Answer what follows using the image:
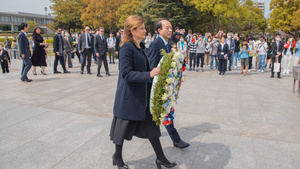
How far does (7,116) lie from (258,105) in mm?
5922

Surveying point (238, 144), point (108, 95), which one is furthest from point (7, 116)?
point (238, 144)

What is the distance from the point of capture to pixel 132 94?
279 centimetres

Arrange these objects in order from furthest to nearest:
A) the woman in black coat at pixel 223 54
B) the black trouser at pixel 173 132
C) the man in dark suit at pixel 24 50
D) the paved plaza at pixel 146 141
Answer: the woman in black coat at pixel 223 54 → the man in dark suit at pixel 24 50 → the black trouser at pixel 173 132 → the paved plaza at pixel 146 141

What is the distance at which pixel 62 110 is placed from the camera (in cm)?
569

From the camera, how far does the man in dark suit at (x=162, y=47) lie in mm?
3518

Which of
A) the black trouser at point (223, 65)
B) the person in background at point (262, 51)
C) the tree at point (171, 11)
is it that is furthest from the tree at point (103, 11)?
the black trouser at point (223, 65)

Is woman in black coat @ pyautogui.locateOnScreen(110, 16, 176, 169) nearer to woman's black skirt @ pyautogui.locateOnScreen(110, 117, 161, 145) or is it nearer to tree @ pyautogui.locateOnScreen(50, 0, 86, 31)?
woman's black skirt @ pyautogui.locateOnScreen(110, 117, 161, 145)

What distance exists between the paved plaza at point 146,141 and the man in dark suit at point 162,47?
16 centimetres

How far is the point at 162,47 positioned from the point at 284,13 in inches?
1732

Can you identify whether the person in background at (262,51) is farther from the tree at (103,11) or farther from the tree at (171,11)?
the tree at (103,11)

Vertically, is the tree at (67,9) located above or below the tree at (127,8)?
above

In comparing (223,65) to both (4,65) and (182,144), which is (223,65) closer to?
(182,144)

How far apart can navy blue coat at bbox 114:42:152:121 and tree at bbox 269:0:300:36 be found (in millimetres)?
42770

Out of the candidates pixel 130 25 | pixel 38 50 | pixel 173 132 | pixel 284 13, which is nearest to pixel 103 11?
pixel 284 13
